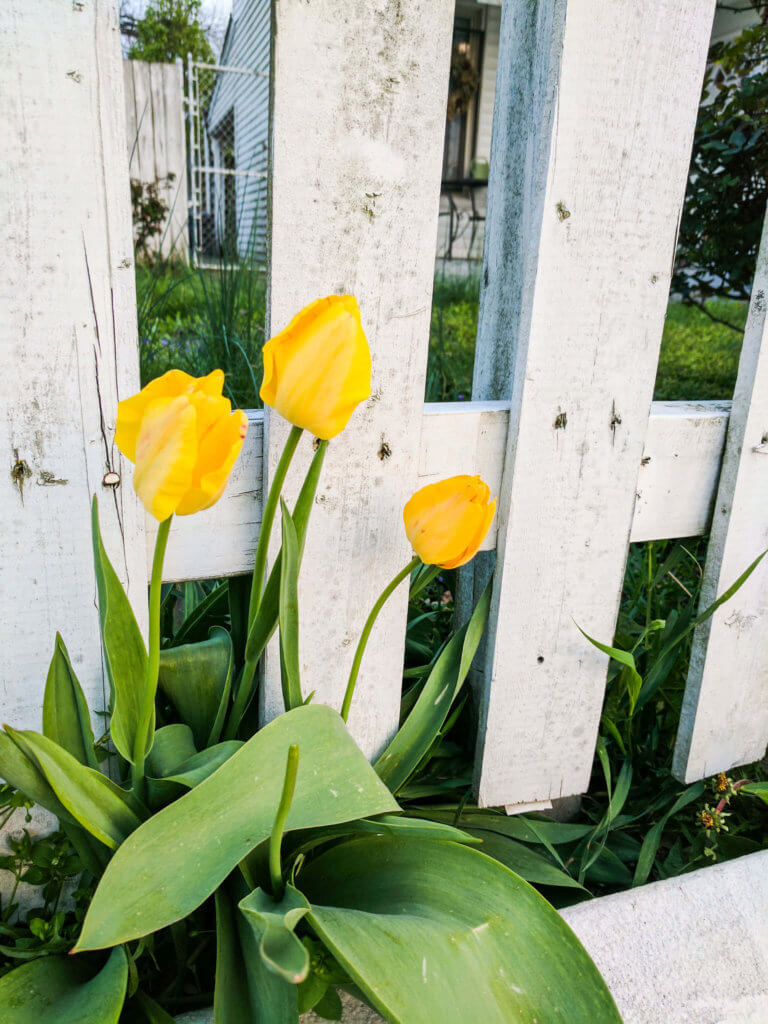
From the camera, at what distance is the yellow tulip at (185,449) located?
613mm

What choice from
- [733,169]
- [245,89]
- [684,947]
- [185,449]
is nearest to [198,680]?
[185,449]

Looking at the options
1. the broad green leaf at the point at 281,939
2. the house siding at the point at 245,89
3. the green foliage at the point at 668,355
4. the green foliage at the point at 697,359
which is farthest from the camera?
the house siding at the point at 245,89

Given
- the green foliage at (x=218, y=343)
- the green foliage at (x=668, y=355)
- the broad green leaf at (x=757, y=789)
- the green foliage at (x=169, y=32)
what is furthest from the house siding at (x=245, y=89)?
the broad green leaf at (x=757, y=789)

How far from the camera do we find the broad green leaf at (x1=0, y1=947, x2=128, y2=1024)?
693mm

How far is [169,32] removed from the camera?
1352cm

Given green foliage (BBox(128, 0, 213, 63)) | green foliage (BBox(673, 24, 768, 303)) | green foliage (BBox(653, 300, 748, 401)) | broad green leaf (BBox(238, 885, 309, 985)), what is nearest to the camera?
broad green leaf (BBox(238, 885, 309, 985))

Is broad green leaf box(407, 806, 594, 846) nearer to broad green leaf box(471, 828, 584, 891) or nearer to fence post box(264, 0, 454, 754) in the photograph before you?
broad green leaf box(471, 828, 584, 891)

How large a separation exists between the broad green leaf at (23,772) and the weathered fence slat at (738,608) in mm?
939

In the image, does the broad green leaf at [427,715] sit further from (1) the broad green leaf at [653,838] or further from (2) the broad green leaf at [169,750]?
(1) the broad green leaf at [653,838]

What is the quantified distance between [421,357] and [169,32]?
1521cm

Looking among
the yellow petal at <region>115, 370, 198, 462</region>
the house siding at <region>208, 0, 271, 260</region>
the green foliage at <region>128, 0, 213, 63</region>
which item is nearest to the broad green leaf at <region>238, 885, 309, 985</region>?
the yellow petal at <region>115, 370, 198, 462</region>

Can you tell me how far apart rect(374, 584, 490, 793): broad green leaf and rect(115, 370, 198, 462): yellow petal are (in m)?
0.52

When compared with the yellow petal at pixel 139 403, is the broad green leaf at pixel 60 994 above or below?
below

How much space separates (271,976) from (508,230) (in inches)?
36.9
